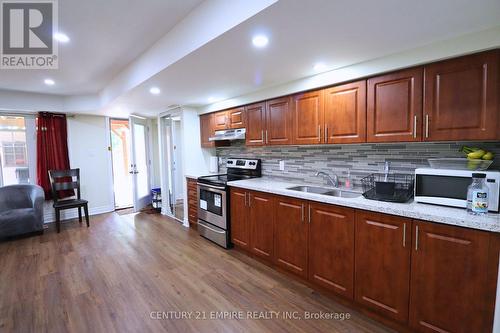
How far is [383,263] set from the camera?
181 centimetres

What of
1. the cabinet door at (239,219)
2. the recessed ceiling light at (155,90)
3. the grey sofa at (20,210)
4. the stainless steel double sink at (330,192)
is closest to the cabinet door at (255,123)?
the cabinet door at (239,219)

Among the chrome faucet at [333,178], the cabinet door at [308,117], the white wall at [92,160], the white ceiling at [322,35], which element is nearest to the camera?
the white ceiling at [322,35]

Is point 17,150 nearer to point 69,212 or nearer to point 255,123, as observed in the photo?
point 69,212

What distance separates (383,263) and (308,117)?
5.15 ft

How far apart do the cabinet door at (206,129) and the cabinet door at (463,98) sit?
118 inches

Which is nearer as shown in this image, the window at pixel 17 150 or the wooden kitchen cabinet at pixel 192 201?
the wooden kitchen cabinet at pixel 192 201

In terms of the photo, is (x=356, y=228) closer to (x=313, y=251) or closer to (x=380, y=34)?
(x=313, y=251)

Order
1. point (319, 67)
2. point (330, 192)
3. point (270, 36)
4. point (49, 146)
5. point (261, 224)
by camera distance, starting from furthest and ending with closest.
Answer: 1. point (49, 146)
2. point (261, 224)
3. point (330, 192)
4. point (319, 67)
5. point (270, 36)

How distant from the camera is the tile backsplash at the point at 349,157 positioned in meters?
2.04

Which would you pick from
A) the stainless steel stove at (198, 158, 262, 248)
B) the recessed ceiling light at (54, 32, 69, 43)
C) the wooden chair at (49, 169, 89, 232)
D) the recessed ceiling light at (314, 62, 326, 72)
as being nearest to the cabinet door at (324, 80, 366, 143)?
the recessed ceiling light at (314, 62, 326, 72)

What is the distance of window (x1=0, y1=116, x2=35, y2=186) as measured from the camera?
426 cm

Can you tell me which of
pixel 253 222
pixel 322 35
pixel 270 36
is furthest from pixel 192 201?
pixel 322 35

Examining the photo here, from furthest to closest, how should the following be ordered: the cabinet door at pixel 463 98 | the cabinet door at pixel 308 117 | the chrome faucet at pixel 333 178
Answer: the chrome faucet at pixel 333 178, the cabinet door at pixel 308 117, the cabinet door at pixel 463 98

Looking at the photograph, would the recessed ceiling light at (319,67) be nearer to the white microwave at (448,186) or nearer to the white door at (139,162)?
the white microwave at (448,186)
